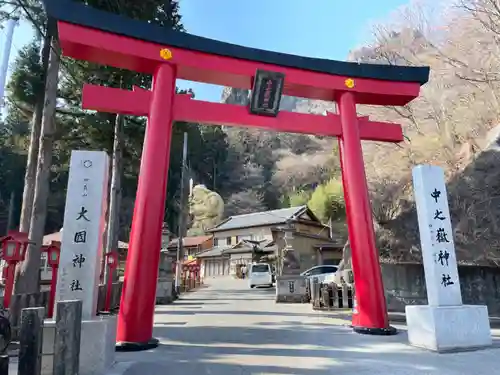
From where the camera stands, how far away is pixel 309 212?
120 ft

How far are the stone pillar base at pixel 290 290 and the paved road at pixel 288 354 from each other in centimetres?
611

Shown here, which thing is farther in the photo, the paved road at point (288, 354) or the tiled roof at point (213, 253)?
the tiled roof at point (213, 253)

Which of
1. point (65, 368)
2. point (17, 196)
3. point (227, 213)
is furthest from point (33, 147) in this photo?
point (227, 213)

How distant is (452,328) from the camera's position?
6.00 m

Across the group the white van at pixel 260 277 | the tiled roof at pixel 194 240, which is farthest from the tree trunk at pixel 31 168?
the tiled roof at pixel 194 240

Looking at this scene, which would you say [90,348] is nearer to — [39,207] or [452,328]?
[452,328]

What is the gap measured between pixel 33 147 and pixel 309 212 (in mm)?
28098

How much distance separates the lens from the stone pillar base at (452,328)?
5.91m

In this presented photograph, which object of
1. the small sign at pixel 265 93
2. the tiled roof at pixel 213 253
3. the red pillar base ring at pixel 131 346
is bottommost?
the red pillar base ring at pixel 131 346

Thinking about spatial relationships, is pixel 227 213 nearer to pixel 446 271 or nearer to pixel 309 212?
pixel 309 212

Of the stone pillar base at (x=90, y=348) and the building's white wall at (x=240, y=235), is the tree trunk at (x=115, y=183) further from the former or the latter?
the building's white wall at (x=240, y=235)

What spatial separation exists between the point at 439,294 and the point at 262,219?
122 feet

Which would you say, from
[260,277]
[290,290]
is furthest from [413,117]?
[260,277]

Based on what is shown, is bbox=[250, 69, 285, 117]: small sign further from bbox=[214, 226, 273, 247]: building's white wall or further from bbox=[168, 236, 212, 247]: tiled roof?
bbox=[168, 236, 212, 247]: tiled roof
